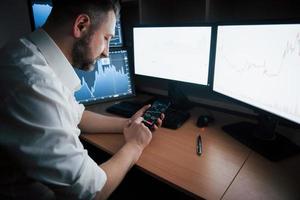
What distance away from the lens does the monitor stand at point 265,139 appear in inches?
35.4

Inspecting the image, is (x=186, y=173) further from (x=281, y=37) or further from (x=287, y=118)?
(x=281, y=37)

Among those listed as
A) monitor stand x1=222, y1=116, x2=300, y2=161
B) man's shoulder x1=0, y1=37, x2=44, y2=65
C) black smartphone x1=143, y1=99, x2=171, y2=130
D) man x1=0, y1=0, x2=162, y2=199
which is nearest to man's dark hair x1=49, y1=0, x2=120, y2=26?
man x1=0, y1=0, x2=162, y2=199

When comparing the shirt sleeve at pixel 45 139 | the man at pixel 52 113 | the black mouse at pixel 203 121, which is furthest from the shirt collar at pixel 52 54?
the black mouse at pixel 203 121

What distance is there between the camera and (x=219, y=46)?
42.6 inches

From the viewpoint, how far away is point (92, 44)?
2.86 feet

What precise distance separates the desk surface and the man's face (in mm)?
361

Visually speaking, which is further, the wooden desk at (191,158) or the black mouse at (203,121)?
the black mouse at (203,121)

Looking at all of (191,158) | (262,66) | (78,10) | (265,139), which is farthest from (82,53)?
(265,139)

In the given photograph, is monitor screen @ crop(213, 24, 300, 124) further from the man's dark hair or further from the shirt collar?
the shirt collar

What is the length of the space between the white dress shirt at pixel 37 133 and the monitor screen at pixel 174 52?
0.69m

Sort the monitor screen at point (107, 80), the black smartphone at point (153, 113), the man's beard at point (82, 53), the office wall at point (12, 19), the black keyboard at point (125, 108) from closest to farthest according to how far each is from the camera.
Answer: the man's beard at point (82, 53) < the black smartphone at point (153, 113) < the black keyboard at point (125, 108) < the monitor screen at point (107, 80) < the office wall at point (12, 19)

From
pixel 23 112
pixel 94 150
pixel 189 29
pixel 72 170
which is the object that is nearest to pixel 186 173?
pixel 72 170

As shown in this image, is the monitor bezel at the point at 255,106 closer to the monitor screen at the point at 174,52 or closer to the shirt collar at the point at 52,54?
the monitor screen at the point at 174,52

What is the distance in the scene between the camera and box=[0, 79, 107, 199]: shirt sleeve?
2.12ft
